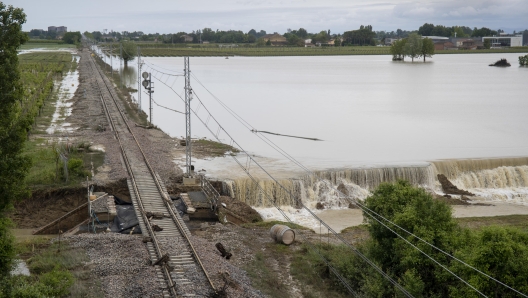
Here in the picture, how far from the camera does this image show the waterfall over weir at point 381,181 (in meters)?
37.2

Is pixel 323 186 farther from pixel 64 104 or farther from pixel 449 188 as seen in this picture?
pixel 64 104

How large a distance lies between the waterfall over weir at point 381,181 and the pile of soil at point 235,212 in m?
2.00

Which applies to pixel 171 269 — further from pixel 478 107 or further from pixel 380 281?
pixel 478 107

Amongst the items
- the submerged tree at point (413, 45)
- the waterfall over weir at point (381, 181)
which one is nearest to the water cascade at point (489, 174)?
the waterfall over weir at point (381, 181)

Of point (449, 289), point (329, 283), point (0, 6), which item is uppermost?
point (0, 6)

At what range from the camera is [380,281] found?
2080cm

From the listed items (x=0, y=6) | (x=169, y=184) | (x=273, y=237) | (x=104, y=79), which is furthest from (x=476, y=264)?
(x=104, y=79)

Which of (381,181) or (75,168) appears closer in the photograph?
(75,168)

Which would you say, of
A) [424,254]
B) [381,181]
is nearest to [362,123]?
→ [381,181]

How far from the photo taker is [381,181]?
133 ft

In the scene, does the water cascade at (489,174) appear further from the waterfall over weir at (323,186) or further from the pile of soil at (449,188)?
the waterfall over weir at (323,186)

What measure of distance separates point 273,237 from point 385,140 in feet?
103

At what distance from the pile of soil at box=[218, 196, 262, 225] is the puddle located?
946 inches

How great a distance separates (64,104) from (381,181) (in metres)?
45.1
